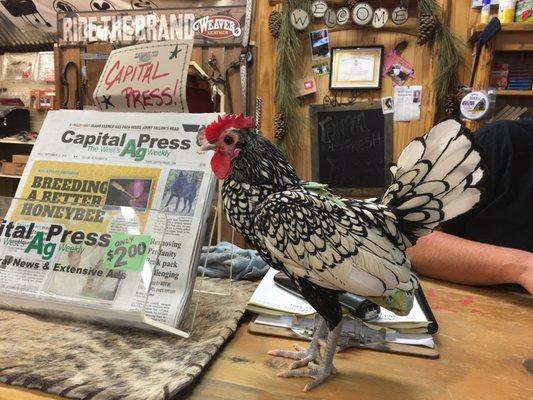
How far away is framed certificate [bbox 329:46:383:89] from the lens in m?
2.27

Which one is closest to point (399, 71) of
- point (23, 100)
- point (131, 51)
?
point (131, 51)

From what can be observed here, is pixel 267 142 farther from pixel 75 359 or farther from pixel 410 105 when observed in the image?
pixel 410 105

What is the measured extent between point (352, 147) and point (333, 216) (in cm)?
184

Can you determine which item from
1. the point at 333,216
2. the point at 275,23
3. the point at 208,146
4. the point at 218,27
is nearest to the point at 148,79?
the point at 208,146

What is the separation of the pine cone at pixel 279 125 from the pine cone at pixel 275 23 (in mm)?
440

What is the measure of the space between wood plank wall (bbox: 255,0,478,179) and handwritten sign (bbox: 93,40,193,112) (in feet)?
5.04

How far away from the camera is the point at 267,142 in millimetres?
681

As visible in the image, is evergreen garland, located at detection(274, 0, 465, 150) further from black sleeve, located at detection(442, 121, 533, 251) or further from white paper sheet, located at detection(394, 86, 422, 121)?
black sleeve, located at detection(442, 121, 533, 251)

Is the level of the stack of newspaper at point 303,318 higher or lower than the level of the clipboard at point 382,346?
higher

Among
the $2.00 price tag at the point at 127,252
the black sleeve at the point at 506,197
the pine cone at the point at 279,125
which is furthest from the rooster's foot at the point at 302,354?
the pine cone at the point at 279,125

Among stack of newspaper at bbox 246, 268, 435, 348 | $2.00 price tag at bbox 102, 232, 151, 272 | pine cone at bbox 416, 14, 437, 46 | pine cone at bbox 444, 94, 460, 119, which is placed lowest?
stack of newspaper at bbox 246, 268, 435, 348

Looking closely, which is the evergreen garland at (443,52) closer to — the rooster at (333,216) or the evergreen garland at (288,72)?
the evergreen garland at (288,72)

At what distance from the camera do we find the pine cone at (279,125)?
2340 millimetres

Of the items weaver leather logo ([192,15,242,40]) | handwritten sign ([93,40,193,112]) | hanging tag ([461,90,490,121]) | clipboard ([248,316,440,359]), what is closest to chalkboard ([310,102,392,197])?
hanging tag ([461,90,490,121])
